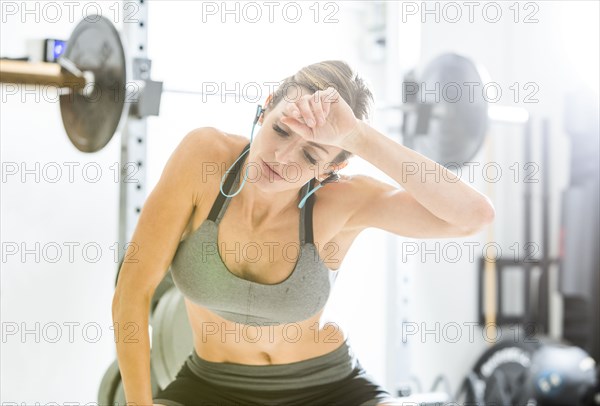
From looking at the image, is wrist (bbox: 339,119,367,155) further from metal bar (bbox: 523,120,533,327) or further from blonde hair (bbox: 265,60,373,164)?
metal bar (bbox: 523,120,533,327)

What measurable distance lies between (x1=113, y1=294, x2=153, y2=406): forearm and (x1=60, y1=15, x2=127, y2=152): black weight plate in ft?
1.52

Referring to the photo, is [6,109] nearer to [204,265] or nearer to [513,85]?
[204,265]

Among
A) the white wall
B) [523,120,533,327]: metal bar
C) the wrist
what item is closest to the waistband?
the wrist

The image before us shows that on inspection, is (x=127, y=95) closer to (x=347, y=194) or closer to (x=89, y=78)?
(x=89, y=78)

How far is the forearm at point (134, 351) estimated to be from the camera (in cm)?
147

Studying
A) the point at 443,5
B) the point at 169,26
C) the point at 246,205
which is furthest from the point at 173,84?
the point at 443,5

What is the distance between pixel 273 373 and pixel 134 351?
350mm

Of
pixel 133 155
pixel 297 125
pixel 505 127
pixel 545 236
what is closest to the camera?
pixel 297 125

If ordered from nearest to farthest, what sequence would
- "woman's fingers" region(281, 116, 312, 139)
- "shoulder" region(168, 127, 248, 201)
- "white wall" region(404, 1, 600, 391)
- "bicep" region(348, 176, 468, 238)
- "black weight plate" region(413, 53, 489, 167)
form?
1. "woman's fingers" region(281, 116, 312, 139)
2. "shoulder" region(168, 127, 248, 201)
3. "bicep" region(348, 176, 468, 238)
4. "black weight plate" region(413, 53, 489, 167)
5. "white wall" region(404, 1, 600, 391)

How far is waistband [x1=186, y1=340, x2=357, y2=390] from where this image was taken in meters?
1.65

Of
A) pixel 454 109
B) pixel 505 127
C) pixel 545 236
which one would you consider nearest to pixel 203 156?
pixel 454 109

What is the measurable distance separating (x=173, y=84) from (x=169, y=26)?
1.23 ft

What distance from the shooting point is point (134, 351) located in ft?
4.86

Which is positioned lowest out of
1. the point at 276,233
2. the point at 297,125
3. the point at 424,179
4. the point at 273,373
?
the point at 273,373
